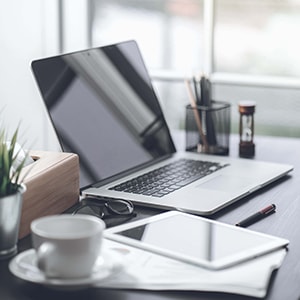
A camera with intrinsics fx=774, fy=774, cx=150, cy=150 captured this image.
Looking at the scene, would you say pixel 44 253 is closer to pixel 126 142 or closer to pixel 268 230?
pixel 268 230

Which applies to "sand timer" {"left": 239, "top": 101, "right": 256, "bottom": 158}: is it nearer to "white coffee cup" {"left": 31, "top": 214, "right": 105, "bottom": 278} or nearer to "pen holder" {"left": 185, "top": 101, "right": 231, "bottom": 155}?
"pen holder" {"left": 185, "top": 101, "right": 231, "bottom": 155}

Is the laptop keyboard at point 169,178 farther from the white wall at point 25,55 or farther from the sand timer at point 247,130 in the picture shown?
the white wall at point 25,55

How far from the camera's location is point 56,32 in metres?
3.01

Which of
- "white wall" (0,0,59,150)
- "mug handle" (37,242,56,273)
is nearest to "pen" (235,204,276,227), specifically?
"mug handle" (37,242,56,273)

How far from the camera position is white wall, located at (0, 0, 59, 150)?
302cm

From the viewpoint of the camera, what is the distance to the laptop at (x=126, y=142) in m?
1.43

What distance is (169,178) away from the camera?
59.9 inches

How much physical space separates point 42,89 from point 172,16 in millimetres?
1516

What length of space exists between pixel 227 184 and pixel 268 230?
26 centimetres

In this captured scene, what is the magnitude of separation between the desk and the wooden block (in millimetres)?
54

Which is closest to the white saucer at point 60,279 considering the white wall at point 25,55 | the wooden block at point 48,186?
the wooden block at point 48,186

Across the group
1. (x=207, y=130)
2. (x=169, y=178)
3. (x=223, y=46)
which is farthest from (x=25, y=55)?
(x=169, y=178)

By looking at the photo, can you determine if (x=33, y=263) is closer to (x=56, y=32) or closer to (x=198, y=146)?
(x=198, y=146)

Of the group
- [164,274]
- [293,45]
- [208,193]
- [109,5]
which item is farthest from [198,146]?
[109,5]
